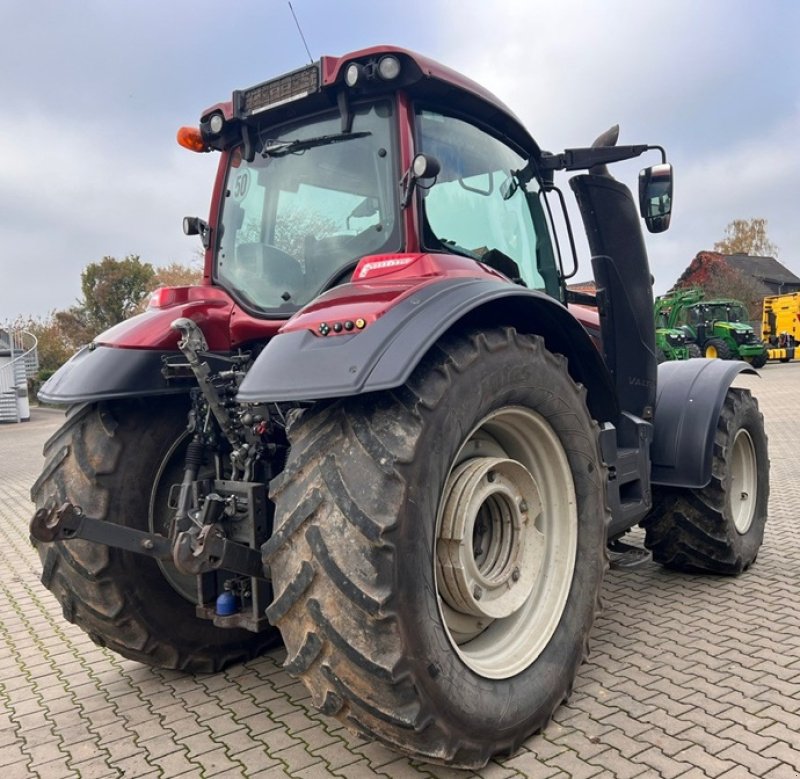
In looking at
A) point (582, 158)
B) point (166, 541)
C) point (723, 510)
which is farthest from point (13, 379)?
point (723, 510)

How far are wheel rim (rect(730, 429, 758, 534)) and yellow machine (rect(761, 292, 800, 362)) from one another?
28.7m

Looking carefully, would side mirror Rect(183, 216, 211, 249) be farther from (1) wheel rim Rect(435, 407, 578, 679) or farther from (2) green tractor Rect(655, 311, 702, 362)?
(2) green tractor Rect(655, 311, 702, 362)

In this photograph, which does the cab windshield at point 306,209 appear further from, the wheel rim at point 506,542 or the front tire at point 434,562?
the wheel rim at point 506,542

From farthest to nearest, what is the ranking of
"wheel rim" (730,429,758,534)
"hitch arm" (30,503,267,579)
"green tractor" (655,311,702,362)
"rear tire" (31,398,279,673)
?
"green tractor" (655,311,702,362)
"wheel rim" (730,429,758,534)
"rear tire" (31,398,279,673)
"hitch arm" (30,503,267,579)

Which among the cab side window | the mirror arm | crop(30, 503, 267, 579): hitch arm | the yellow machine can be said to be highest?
the mirror arm

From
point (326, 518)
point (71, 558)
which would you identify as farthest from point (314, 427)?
point (71, 558)

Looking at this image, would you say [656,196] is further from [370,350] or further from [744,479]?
[370,350]

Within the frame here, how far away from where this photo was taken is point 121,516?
3.09m

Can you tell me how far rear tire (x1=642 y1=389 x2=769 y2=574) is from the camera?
4320 millimetres

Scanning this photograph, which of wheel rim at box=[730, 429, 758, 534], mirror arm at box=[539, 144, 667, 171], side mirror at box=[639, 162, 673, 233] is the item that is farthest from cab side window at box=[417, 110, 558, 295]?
wheel rim at box=[730, 429, 758, 534]

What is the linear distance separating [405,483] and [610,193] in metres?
2.60

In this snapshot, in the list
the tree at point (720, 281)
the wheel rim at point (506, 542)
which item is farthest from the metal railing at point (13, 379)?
the tree at point (720, 281)

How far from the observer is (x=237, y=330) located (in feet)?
10.5

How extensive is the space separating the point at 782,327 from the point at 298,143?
Result: 32.4m
